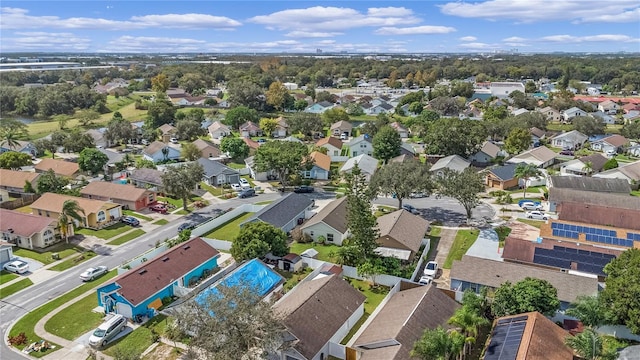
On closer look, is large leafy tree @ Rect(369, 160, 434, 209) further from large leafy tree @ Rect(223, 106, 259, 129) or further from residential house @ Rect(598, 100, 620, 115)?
residential house @ Rect(598, 100, 620, 115)

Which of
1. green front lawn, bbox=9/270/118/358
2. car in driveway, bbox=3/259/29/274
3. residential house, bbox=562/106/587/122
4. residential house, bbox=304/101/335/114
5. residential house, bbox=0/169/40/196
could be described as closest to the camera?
green front lawn, bbox=9/270/118/358

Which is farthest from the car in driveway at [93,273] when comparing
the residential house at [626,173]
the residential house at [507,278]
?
the residential house at [626,173]

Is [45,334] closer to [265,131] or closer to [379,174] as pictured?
[379,174]

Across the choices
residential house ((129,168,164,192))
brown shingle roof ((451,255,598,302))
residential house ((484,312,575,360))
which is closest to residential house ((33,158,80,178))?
residential house ((129,168,164,192))

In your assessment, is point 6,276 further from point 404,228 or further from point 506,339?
point 506,339

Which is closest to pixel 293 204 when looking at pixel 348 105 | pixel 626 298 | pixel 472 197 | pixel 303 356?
pixel 472 197
